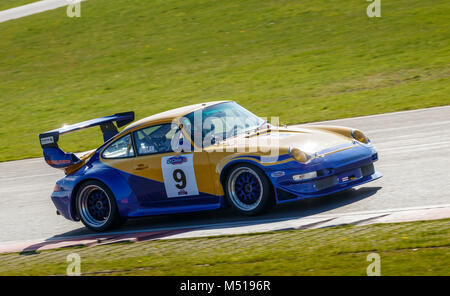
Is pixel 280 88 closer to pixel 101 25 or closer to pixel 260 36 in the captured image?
pixel 260 36

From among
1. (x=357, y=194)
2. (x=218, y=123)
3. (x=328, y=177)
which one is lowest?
(x=357, y=194)

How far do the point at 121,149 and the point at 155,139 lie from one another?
1.85ft

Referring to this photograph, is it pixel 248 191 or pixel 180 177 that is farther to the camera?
pixel 180 177

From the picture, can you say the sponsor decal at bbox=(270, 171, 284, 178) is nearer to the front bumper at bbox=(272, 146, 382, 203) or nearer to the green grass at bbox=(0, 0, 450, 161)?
the front bumper at bbox=(272, 146, 382, 203)

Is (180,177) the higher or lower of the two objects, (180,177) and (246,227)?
the higher

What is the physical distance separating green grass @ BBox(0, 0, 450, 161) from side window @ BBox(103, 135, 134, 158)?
25.5 feet

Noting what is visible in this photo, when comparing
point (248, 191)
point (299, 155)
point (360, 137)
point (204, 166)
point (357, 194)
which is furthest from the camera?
point (360, 137)

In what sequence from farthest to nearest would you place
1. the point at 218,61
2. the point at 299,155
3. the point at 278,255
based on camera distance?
1. the point at 218,61
2. the point at 299,155
3. the point at 278,255

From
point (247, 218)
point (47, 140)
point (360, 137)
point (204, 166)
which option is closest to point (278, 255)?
point (247, 218)

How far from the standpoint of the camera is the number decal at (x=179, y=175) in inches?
Answer: 313

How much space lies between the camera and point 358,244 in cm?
604

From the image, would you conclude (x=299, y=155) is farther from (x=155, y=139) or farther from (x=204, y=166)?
(x=155, y=139)

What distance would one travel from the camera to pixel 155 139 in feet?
27.4

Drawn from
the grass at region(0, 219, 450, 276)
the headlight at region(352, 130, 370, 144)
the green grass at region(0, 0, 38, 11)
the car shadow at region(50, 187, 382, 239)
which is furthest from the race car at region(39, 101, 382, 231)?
the green grass at region(0, 0, 38, 11)
